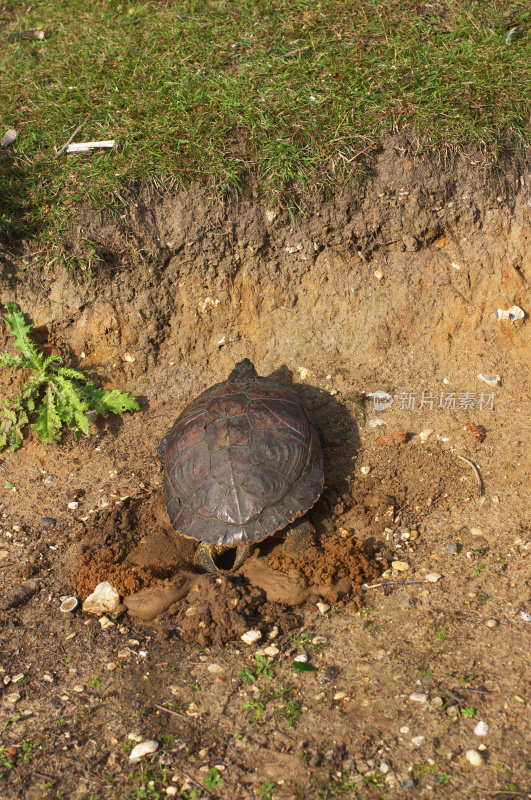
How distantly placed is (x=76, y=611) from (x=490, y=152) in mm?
4885

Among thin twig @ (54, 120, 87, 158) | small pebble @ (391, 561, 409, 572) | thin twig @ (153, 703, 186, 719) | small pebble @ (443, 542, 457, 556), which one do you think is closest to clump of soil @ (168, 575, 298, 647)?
thin twig @ (153, 703, 186, 719)

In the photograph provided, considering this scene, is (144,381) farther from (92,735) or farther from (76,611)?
(92,735)

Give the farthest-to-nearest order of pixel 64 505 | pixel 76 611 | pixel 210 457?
pixel 64 505 < pixel 210 457 < pixel 76 611

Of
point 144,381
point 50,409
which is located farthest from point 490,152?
point 50,409

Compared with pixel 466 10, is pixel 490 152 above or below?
below

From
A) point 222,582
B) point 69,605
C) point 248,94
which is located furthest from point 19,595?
A: point 248,94

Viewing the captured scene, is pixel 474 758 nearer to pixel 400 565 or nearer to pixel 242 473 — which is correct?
pixel 400 565

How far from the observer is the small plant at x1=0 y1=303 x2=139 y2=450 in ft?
16.5

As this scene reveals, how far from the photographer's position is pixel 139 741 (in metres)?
3.07

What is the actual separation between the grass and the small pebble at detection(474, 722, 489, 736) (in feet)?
13.6

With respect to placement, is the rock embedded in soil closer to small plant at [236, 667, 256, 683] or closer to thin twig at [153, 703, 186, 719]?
thin twig at [153, 703, 186, 719]

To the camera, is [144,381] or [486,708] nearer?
[486,708]

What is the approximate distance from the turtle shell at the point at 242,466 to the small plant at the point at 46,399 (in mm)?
875

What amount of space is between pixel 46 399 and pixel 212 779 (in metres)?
3.19
